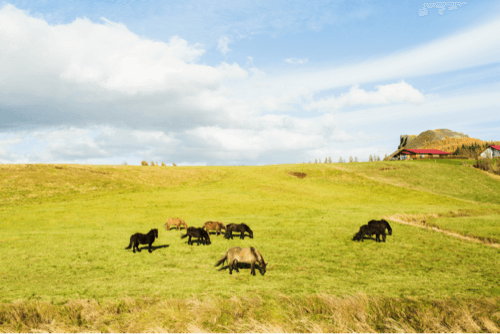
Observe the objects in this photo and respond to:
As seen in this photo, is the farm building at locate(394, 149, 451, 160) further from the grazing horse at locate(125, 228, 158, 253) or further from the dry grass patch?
the dry grass patch

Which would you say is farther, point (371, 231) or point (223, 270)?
point (371, 231)

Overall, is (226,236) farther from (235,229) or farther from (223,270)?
(223,270)

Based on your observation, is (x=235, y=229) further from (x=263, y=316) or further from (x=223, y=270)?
(x=263, y=316)

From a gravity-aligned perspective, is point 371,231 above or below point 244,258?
below

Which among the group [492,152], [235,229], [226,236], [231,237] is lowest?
[231,237]

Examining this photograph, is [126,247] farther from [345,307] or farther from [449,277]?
[449,277]

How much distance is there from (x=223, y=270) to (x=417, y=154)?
119 metres

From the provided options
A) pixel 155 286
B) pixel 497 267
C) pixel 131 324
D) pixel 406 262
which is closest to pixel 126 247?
pixel 155 286

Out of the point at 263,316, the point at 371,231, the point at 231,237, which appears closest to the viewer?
the point at 263,316

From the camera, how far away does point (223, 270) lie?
12.9 m

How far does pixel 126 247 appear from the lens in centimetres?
1759

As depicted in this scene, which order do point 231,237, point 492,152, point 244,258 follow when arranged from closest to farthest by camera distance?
point 244,258, point 231,237, point 492,152

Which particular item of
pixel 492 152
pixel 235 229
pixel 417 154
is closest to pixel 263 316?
pixel 235 229

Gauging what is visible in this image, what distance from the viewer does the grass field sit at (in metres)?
7.39
